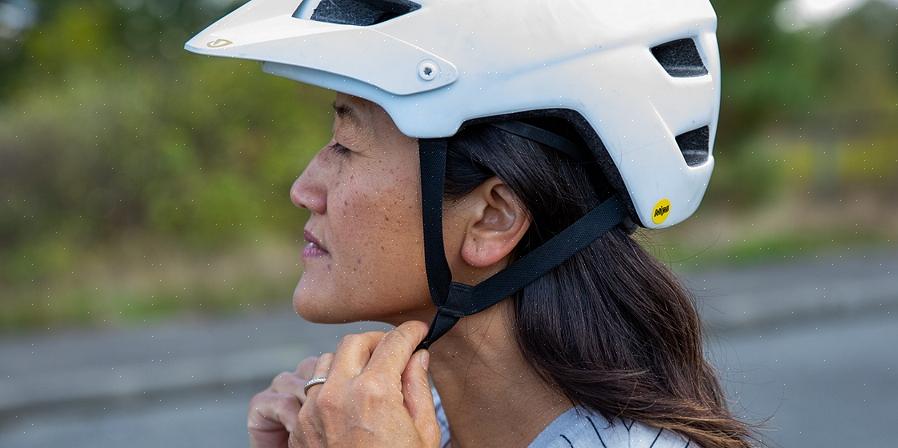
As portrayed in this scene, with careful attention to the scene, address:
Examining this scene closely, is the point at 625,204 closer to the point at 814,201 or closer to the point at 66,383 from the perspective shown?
the point at 66,383

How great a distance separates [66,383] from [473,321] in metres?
7.35

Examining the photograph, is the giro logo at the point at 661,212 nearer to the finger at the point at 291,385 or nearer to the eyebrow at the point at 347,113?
the eyebrow at the point at 347,113

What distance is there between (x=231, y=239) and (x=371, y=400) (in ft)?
35.0

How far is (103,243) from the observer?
1230cm

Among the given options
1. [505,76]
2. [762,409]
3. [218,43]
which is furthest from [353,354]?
[762,409]

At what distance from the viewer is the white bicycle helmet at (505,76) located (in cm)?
231

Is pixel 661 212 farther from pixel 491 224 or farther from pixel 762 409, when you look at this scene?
pixel 762 409

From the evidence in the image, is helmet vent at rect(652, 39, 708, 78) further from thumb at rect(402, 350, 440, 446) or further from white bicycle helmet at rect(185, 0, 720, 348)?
thumb at rect(402, 350, 440, 446)

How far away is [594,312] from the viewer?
8.08 feet

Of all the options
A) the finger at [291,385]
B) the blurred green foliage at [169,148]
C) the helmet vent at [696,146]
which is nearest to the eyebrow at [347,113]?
the finger at [291,385]

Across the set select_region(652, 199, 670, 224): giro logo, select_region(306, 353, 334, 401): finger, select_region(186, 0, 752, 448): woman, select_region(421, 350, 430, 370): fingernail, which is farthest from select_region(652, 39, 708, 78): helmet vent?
select_region(306, 353, 334, 401): finger

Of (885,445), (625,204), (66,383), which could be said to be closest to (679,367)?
(625,204)

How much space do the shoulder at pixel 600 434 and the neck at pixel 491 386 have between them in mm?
48

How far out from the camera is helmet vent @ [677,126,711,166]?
8.57 feet
